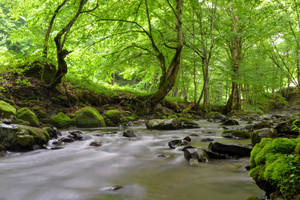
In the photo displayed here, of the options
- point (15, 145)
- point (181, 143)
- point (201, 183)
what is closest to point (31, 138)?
point (15, 145)

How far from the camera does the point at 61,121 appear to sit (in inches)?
268

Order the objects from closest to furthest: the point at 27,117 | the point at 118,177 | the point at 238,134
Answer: the point at 118,177, the point at 238,134, the point at 27,117

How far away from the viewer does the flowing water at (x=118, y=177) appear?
78.4 inches

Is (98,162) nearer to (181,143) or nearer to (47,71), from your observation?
(181,143)

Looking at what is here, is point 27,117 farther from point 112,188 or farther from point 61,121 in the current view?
point 112,188

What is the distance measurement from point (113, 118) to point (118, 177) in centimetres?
594

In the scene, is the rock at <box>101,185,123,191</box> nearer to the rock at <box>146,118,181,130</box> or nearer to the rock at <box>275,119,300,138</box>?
the rock at <box>275,119,300,138</box>

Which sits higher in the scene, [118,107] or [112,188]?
[118,107]

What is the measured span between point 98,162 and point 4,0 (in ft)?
23.8

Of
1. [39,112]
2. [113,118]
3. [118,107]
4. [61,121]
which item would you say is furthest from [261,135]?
[118,107]

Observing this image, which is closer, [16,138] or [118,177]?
[118,177]

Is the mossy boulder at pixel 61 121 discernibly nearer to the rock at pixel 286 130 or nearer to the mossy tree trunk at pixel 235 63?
the rock at pixel 286 130

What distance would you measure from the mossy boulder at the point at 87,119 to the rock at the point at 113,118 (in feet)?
1.46

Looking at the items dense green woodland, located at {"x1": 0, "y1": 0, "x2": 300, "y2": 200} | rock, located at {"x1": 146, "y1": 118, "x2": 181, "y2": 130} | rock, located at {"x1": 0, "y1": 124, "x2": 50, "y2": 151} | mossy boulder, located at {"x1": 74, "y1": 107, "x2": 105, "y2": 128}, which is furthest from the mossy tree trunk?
rock, located at {"x1": 0, "y1": 124, "x2": 50, "y2": 151}
